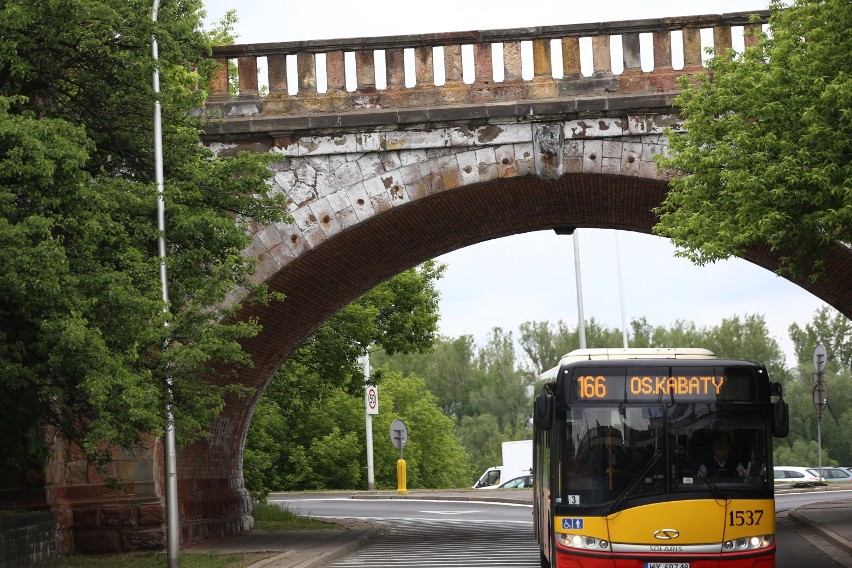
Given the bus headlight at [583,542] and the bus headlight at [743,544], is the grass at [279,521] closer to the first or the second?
the bus headlight at [583,542]

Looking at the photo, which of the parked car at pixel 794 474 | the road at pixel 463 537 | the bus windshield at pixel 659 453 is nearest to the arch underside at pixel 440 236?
the road at pixel 463 537

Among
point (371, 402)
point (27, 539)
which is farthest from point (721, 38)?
point (371, 402)

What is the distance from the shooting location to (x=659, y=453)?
→ 1246cm

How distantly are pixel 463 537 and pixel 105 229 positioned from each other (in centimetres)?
1066

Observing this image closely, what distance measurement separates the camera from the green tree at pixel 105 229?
42.5 feet

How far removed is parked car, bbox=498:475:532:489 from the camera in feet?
148

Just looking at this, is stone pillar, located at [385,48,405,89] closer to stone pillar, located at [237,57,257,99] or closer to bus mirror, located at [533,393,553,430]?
stone pillar, located at [237,57,257,99]

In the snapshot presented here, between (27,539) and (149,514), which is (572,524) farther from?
(149,514)

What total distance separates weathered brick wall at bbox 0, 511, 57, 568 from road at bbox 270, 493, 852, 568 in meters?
3.66

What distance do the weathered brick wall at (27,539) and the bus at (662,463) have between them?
6.71 m

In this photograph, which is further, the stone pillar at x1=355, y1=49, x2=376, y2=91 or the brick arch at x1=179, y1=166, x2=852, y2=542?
the brick arch at x1=179, y1=166, x2=852, y2=542

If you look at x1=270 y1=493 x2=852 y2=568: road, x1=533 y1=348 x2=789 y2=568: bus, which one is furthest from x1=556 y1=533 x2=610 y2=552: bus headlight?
x1=270 y1=493 x2=852 y2=568: road

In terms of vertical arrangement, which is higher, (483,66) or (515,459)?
(483,66)

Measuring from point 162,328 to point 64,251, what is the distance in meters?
1.71
